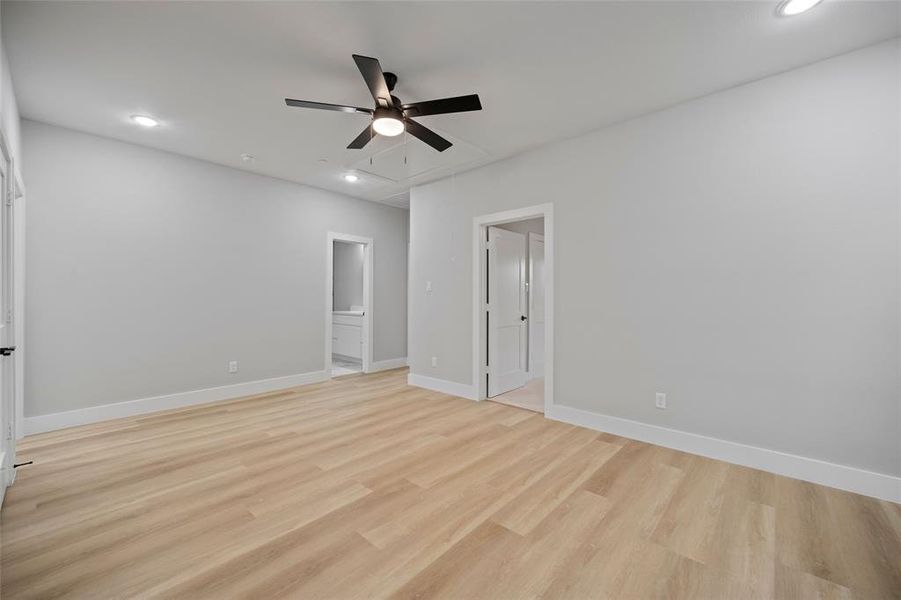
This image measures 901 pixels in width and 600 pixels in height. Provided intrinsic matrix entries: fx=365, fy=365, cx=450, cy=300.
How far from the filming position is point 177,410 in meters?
3.98

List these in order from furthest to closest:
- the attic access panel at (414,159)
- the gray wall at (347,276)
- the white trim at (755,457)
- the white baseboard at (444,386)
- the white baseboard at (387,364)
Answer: the gray wall at (347,276) < the white baseboard at (387,364) < the white baseboard at (444,386) < the attic access panel at (414,159) < the white trim at (755,457)

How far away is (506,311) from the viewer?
15.9ft

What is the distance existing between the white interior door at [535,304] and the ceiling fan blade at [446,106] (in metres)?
3.38

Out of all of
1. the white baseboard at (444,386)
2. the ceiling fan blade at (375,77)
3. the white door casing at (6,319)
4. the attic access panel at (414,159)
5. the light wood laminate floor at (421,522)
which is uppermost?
the attic access panel at (414,159)

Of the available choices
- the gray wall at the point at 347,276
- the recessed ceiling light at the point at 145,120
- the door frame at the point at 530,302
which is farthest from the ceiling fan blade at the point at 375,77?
the gray wall at the point at 347,276

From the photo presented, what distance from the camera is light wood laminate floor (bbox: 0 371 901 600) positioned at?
5.24ft

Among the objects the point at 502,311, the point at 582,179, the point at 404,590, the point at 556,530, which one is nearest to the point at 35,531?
the point at 404,590

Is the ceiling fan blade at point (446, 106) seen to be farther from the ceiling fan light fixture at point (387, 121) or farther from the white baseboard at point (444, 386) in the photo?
Answer: the white baseboard at point (444, 386)

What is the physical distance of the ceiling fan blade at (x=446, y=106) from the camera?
2223 millimetres

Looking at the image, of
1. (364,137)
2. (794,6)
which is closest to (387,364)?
(364,137)

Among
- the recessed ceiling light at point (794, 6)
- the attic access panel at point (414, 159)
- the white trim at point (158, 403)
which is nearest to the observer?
the recessed ceiling light at point (794, 6)

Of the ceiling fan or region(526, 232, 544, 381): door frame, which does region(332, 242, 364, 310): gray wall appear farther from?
the ceiling fan

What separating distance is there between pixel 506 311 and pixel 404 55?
10.4 ft

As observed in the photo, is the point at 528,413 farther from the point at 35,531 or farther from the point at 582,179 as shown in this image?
the point at 35,531
